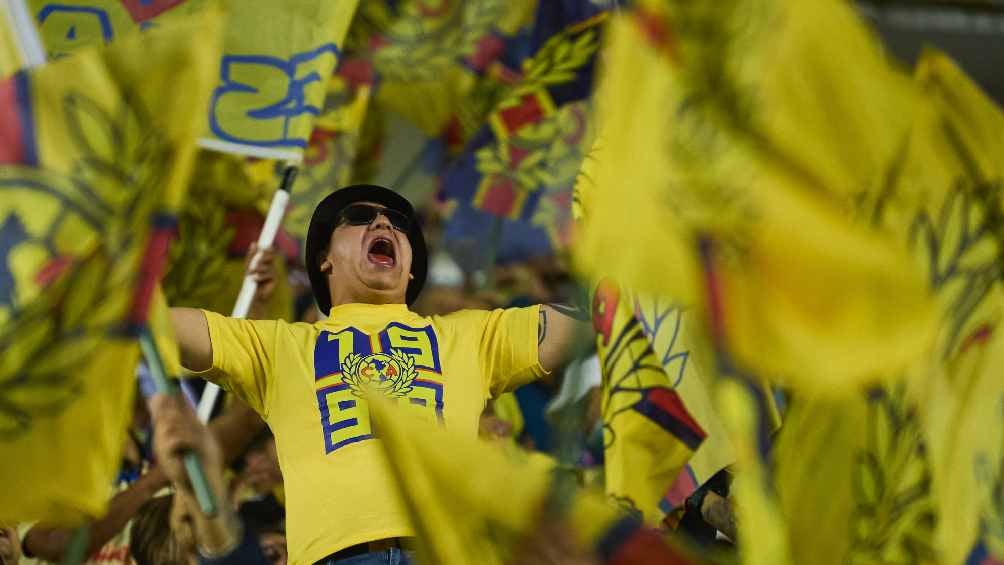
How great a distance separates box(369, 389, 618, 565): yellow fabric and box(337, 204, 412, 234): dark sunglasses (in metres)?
1.14

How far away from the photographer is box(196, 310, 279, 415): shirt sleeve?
3404 mm

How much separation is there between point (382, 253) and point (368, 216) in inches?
3.5

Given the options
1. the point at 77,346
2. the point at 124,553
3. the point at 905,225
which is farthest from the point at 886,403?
the point at 124,553

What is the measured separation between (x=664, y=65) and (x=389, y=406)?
2.70ft

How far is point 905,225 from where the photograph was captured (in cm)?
311

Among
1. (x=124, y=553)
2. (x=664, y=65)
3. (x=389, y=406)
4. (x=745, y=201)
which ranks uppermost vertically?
(x=664, y=65)

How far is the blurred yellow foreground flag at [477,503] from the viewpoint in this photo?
2.44 meters

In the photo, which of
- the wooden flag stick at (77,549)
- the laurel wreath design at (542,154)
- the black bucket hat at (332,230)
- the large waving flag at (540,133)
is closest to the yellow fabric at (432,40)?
the large waving flag at (540,133)

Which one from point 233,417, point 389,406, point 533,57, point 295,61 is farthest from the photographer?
point 533,57

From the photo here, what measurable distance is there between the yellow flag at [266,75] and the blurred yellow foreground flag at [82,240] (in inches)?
61.2

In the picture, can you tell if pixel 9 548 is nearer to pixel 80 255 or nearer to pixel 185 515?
pixel 185 515

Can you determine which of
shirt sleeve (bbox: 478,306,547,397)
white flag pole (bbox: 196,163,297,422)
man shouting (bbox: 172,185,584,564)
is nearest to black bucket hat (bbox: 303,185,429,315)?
man shouting (bbox: 172,185,584,564)

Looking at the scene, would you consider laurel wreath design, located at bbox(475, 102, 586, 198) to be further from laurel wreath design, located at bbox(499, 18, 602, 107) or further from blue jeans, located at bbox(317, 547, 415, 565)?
blue jeans, located at bbox(317, 547, 415, 565)

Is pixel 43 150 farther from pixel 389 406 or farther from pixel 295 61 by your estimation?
pixel 295 61
